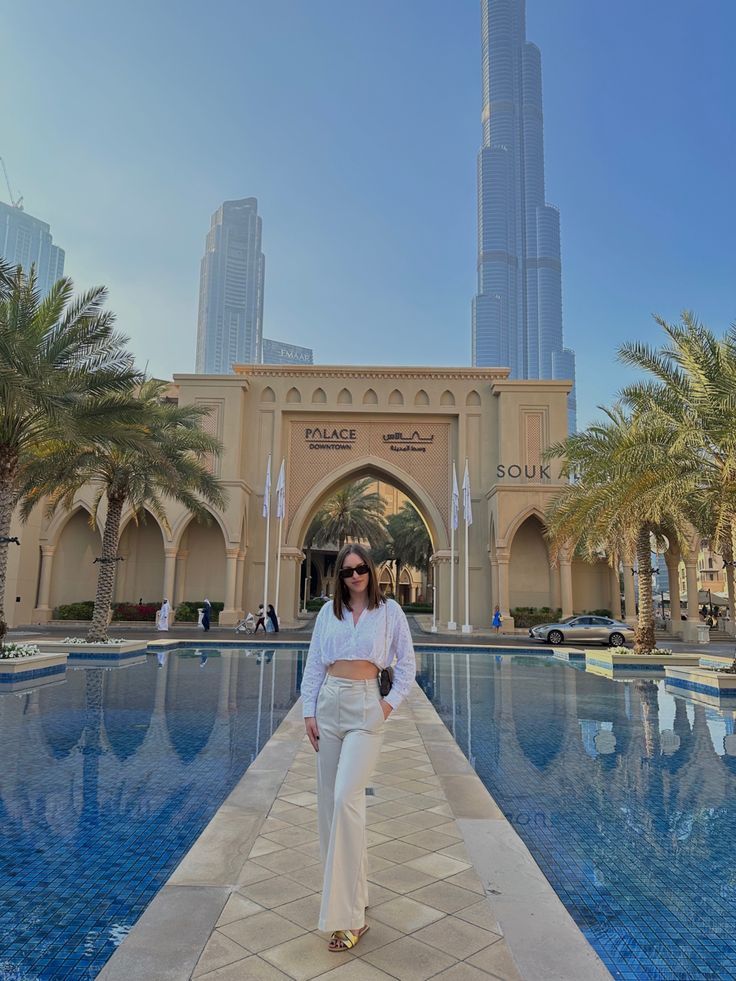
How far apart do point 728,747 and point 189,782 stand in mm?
5354

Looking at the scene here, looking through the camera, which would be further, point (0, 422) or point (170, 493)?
point (170, 493)

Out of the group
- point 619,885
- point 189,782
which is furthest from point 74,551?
point 619,885

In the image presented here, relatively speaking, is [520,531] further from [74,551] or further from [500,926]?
[500,926]

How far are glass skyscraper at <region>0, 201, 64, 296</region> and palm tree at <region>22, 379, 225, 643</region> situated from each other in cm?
10752

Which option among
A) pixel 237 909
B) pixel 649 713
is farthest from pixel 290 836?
pixel 649 713

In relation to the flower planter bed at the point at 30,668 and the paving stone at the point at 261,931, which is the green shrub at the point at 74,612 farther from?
the paving stone at the point at 261,931

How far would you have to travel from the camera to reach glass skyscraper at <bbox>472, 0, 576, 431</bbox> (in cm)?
17375

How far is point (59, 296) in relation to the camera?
12.0 meters

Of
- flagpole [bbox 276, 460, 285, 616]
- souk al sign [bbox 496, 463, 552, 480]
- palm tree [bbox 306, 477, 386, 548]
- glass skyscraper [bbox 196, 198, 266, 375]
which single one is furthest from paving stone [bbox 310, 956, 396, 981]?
glass skyscraper [bbox 196, 198, 266, 375]

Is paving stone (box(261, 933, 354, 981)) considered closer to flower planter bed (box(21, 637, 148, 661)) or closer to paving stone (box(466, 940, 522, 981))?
paving stone (box(466, 940, 522, 981))

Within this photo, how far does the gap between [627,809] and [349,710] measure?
310 centimetres

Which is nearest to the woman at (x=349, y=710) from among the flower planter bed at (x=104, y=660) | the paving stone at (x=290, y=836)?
the paving stone at (x=290, y=836)

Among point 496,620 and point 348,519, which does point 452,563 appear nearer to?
point 496,620

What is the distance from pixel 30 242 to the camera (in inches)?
4552
